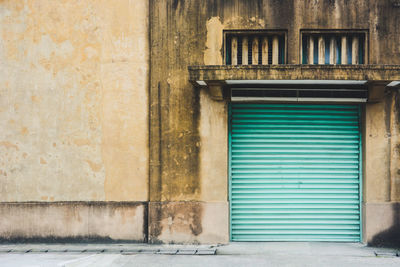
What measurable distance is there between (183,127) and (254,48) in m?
2.34

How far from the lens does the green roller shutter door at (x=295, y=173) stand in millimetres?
7551

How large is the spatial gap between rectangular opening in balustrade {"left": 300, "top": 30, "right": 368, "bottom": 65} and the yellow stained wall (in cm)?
351

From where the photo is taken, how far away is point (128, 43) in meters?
7.59

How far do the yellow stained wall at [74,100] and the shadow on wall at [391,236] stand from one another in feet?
16.3

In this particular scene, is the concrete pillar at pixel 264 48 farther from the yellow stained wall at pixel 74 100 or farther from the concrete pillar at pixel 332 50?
the yellow stained wall at pixel 74 100

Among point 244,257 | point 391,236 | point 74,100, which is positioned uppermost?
point 74,100

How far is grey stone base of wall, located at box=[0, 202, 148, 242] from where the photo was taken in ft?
24.6

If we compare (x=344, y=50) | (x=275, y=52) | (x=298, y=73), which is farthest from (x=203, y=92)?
(x=344, y=50)

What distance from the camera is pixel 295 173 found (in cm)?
760

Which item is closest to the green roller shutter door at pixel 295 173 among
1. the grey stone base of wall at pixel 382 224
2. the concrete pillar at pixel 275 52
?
the grey stone base of wall at pixel 382 224

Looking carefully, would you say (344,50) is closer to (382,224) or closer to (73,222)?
(382,224)

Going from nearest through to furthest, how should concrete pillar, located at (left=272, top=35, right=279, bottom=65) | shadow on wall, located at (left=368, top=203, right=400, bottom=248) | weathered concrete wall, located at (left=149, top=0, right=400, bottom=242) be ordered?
shadow on wall, located at (left=368, top=203, right=400, bottom=248)
weathered concrete wall, located at (left=149, top=0, right=400, bottom=242)
concrete pillar, located at (left=272, top=35, right=279, bottom=65)

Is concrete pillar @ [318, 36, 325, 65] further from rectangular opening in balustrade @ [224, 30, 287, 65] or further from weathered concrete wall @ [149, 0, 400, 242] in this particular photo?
rectangular opening in balustrade @ [224, 30, 287, 65]

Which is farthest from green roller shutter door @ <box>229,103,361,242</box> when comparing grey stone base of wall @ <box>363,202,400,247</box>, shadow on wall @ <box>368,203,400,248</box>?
shadow on wall @ <box>368,203,400,248</box>
